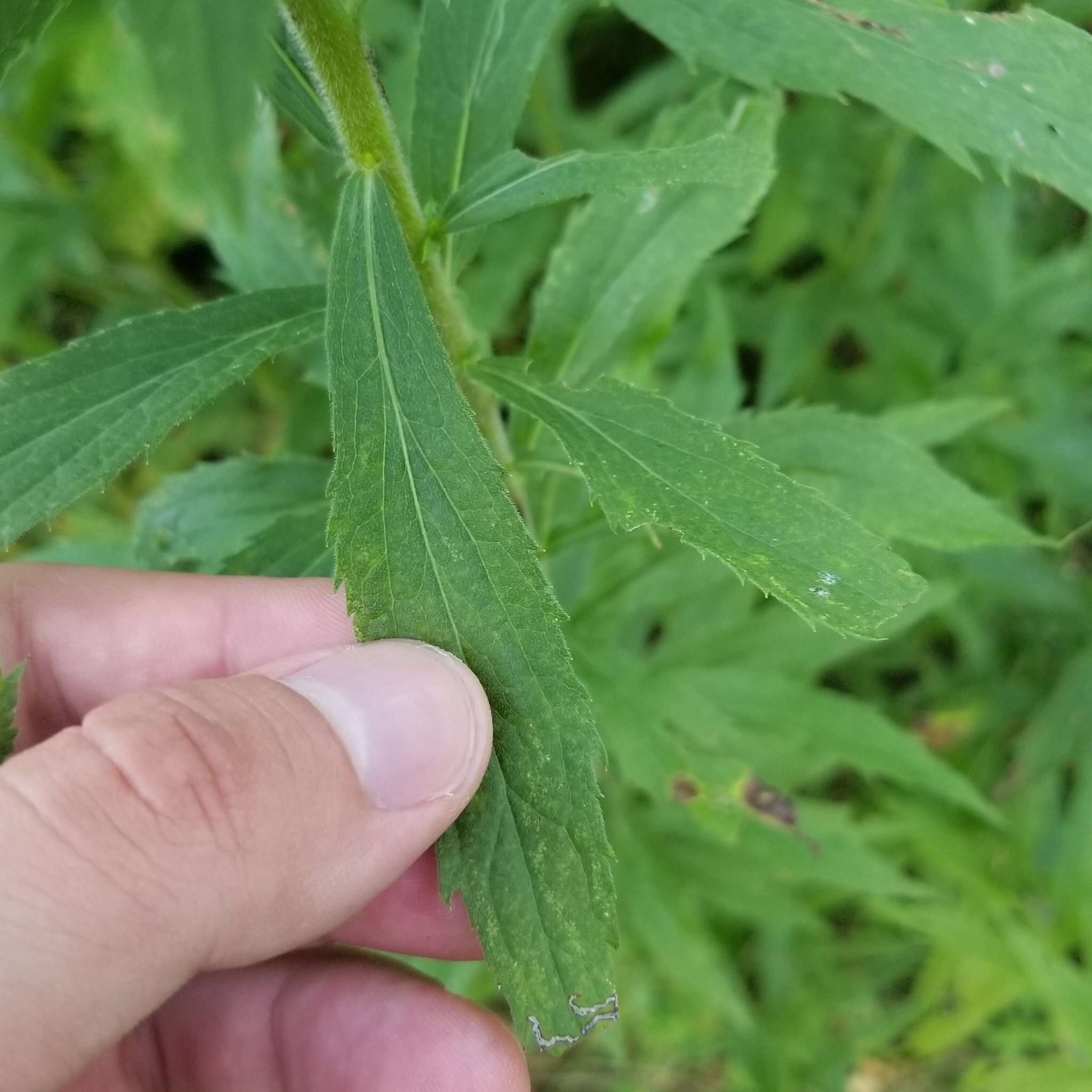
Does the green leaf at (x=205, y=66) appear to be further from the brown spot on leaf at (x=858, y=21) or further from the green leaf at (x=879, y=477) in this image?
the green leaf at (x=879, y=477)

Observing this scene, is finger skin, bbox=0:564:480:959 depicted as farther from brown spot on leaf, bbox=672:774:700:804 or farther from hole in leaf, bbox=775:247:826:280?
hole in leaf, bbox=775:247:826:280

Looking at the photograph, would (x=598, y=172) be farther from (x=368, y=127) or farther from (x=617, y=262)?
(x=617, y=262)

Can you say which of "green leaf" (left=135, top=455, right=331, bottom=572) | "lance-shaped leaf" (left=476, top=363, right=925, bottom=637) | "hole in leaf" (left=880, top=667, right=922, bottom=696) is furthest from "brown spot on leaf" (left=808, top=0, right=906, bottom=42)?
"hole in leaf" (left=880, top=667, right=922, bottom=696)

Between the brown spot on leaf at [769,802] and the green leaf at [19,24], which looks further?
the brown spot on leaf at [769,802]

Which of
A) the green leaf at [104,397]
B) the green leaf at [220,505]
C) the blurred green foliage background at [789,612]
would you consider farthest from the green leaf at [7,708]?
the blurred green foliage background at [789,612]

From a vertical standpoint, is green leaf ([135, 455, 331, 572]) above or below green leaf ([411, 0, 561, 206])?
below
